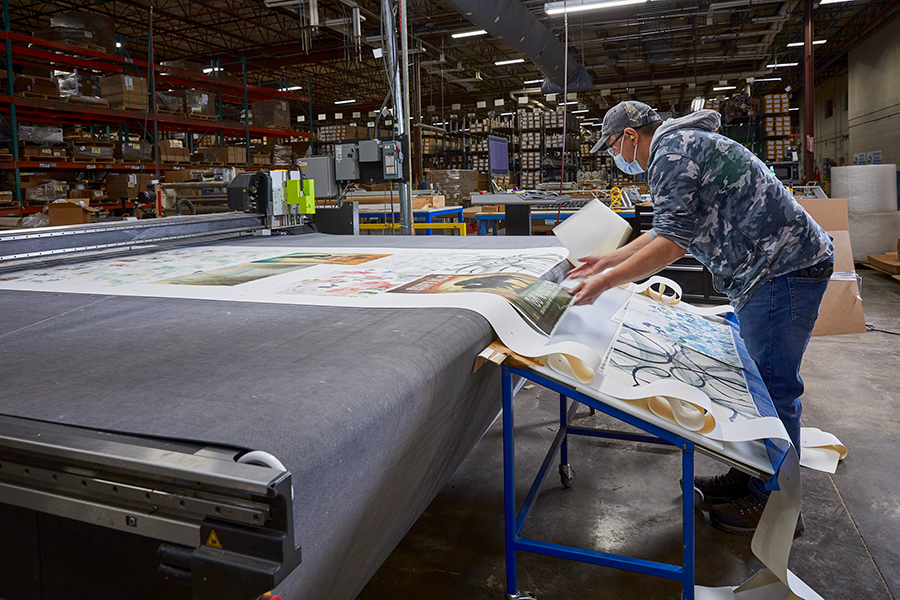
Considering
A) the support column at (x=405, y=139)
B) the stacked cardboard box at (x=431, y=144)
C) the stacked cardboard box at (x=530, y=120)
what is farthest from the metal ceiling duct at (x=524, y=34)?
the stacked cardboard box at (x=431, y=144)

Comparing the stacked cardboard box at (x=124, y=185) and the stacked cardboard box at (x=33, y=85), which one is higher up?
the stacked cardboard box at (x=33, y=85)

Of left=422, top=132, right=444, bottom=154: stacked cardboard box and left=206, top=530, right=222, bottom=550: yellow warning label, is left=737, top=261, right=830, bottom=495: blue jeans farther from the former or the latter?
left=422, top=132, right=444, bottom=154: stacked cardboard box

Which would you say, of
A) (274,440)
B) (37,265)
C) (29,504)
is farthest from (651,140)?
(37,265)

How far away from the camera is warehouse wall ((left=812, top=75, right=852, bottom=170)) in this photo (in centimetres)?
1844

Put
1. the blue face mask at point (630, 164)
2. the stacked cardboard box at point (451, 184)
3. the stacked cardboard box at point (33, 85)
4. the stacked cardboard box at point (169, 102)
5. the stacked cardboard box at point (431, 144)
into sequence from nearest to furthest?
the blue face mask at point (630, 164) < the stacked cardboard box at point (33, 85) < the stacked cardboard box at point (451, 184) < the stacked cardboard box at point (169, 102) < the stacked cardboard box at point (431, 144)

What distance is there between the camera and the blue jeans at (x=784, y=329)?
1.90 meters

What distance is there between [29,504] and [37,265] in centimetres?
174

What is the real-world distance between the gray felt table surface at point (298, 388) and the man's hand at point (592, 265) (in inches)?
22.6

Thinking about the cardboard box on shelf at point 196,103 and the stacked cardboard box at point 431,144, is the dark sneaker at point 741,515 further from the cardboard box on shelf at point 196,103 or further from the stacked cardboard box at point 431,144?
the stacked cardboard box at point 431,144

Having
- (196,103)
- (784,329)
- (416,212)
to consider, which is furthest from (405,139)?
(196,103)

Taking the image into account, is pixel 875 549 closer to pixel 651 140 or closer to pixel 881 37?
pixel 651 140

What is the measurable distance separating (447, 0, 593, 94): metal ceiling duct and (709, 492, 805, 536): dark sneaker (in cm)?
586

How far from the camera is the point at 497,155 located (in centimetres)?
545

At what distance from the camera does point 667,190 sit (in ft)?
6.10
